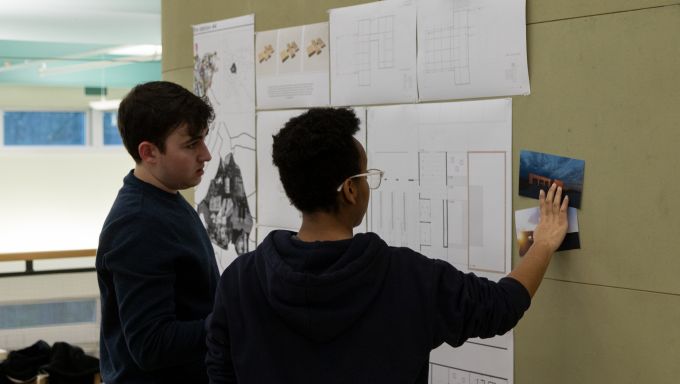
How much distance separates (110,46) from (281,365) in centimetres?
741

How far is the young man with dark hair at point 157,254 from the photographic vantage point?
1393mm

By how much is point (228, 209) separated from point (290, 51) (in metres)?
0.60

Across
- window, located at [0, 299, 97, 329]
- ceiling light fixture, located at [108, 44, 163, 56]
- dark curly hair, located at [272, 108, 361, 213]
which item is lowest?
window, located at [0, 299, 97, 329]

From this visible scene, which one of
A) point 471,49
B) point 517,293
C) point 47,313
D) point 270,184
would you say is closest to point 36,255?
point 47,313

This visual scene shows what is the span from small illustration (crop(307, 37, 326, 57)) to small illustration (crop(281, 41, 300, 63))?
0.05 metres

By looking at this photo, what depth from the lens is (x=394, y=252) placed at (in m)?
1.19

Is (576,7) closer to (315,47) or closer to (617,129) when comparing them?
(617,129)

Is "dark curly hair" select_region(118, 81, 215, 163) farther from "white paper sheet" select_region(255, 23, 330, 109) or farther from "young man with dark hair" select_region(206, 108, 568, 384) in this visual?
"white paper sheet" select_region(255, 23, 330, 109)

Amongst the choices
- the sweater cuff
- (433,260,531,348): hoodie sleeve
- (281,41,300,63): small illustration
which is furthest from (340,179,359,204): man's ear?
(281,41,300,63): small illustration

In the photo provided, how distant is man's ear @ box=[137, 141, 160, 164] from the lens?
1.47 m

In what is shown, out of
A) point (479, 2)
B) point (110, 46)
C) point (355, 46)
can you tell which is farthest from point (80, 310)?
point (110, 46)

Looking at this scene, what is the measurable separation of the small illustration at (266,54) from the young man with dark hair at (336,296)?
1044mm

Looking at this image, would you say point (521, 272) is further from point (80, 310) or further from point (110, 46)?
point (110, 46)

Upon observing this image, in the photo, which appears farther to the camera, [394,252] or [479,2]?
[479,2]
